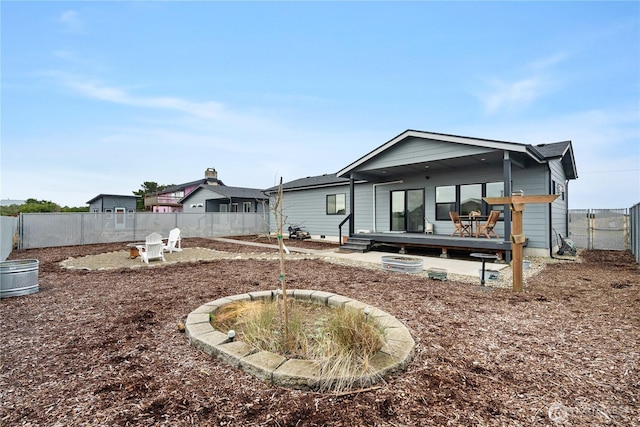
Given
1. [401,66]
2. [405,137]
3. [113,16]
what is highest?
[401,66]

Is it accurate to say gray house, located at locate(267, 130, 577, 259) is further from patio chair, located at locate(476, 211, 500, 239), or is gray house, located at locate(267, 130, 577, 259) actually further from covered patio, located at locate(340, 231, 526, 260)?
patio chair, located at locate(476, 211, 500, 239)

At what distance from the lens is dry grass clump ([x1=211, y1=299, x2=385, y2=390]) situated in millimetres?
2139

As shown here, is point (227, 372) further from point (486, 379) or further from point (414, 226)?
point (414, 226)

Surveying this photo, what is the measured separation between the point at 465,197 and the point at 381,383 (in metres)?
9.13

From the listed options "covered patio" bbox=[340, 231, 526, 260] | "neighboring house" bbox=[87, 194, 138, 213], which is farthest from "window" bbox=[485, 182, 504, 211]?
"neighboring house" bbox=[87, 194, 138, 213]

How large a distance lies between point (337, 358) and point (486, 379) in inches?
44.7

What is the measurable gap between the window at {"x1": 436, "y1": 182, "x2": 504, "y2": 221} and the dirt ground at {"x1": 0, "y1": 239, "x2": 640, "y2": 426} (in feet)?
16.3

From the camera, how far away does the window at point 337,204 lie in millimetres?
13602

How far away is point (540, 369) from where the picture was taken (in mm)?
2342

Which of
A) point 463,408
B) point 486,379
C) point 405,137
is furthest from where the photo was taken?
point 405,137

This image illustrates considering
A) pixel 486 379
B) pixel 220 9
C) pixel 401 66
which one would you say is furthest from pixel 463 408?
pixel 401 66

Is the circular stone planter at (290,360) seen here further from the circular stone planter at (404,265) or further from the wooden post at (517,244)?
the circular stone planter at (404,265)

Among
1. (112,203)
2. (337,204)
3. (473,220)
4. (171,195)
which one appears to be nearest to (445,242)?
(473,220)

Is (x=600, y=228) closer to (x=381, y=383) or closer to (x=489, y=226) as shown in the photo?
(x=489, y=226)
